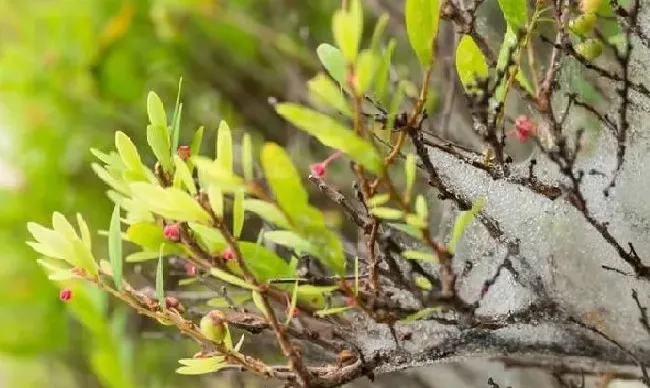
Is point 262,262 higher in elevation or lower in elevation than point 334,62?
lower

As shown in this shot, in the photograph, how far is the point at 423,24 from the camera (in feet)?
1.13

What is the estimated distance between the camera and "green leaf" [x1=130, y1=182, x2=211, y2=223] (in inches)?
13.0

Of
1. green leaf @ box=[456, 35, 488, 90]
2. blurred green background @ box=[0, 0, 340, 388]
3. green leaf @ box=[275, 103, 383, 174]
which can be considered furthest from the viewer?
blurred green background @ box=[0, 0, 340, 388]

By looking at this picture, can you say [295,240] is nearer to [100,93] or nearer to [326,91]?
[326,91]

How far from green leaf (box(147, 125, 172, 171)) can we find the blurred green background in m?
0.60

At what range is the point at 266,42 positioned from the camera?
3.39 feet

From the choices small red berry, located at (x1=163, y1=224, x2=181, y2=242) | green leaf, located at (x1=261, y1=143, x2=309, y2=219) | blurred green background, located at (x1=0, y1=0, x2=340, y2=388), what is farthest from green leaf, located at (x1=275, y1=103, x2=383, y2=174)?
blurred green background, located at (x1=0, y1=0, x2=340, y2=388)

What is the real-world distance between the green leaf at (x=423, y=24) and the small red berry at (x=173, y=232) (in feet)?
0.48

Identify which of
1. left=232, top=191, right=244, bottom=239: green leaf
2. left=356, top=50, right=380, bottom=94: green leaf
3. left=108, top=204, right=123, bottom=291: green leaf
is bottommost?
left=108, top=204, right=123, bottom=291: green leaf

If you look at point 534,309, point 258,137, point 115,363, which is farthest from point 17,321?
point 534,309

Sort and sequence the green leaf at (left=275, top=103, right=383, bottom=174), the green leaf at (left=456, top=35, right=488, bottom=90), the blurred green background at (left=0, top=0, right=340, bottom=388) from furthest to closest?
the blurred green background at (left=0, top=0, right=340, bottom=388) → the green leaf at (left=456, top=35, right=488, bottom=90) → the green leaf at (left=275, top=103, right=383, bottom=174)

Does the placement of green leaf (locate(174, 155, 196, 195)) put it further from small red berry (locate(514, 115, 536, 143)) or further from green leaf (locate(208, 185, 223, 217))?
small red berry (locate(514, 115, 536, 143))

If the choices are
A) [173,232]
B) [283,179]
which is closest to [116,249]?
[173,232]

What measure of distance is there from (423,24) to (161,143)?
15 cm
